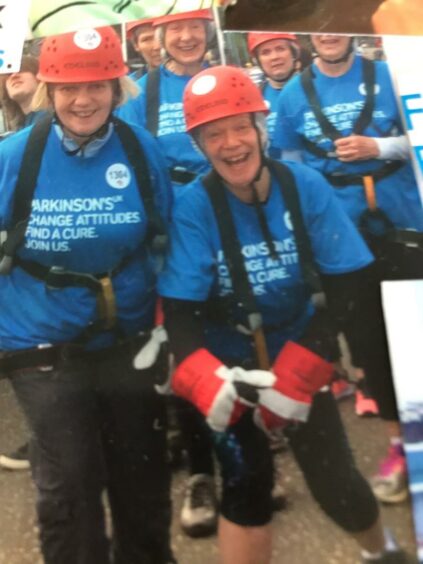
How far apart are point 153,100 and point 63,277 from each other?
0.48ft

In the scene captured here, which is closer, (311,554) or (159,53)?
(311,554)

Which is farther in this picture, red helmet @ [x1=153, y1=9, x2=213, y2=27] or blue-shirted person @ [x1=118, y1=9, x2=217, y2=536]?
red helmet @ [x1=153, y1=9, x2=213, y2=27]

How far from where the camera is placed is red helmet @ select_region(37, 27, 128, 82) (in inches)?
19.3

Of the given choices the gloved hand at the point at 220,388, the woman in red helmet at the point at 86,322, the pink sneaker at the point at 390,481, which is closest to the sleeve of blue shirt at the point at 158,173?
the woman in red helmet at the point at 86,322

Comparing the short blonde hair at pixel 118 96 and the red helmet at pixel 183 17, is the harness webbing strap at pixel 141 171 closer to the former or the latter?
the short blonde hair at pixel 118 96

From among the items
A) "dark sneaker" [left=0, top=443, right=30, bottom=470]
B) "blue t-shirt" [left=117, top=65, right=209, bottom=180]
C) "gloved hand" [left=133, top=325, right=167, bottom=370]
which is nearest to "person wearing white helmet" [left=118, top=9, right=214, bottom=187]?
"blue t-shirt" [left=117, top=65, right=209, bottom=180]

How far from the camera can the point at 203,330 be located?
0.45 metres

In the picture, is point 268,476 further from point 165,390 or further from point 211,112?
point 211,112

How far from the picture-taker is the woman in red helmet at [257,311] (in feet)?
1.40

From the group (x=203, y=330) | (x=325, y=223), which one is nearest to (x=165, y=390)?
(x=203, y=330)

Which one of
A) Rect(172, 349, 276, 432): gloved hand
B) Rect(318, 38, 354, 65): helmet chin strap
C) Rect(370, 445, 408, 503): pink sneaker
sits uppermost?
Rect(318, 38, 354, 65): helmet chin strap

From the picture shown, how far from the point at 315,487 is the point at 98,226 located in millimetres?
216

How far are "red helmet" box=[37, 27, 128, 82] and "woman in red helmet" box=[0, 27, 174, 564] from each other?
19 millimetres

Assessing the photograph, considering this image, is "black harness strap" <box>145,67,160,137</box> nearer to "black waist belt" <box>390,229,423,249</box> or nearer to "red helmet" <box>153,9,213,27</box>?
"red helmet" <box>153,9,213,27</box>
